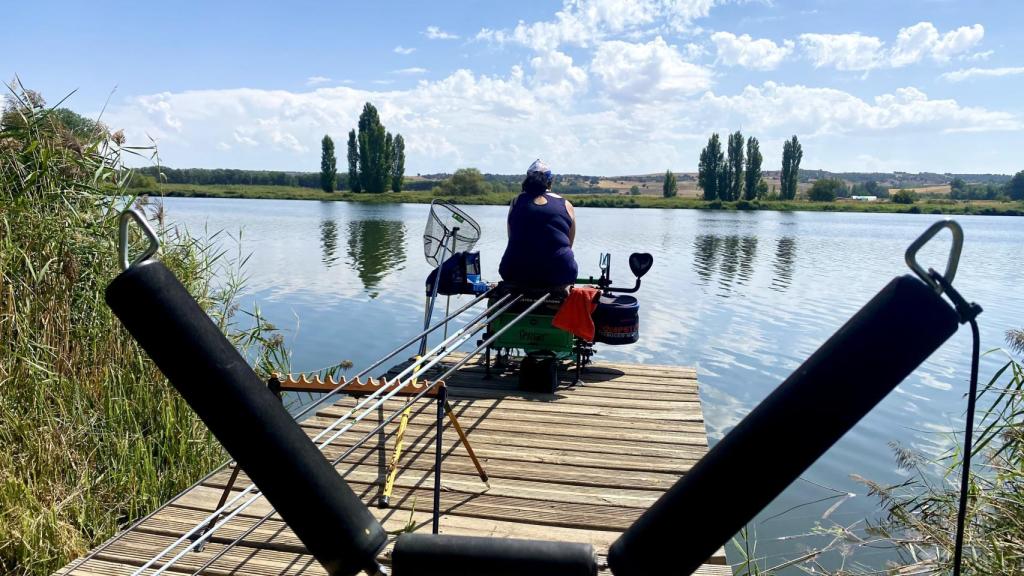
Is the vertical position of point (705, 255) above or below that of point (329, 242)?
below

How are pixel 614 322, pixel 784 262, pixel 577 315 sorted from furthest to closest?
pixel 784 262 < pixel 614 322 < pixel 577 315

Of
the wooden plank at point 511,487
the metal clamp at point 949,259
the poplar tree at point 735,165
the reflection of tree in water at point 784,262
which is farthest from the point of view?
the poplar tree at point 735,165

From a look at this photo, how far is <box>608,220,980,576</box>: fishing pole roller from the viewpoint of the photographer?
124 centimetres

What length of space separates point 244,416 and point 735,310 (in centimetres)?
1485

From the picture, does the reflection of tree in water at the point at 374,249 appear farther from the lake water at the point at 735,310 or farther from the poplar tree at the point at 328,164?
the poplar tree at the point at 328,164

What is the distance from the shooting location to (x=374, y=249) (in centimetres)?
2420

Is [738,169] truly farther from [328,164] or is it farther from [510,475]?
[510,475]

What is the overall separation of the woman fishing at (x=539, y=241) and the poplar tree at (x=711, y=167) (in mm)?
74724

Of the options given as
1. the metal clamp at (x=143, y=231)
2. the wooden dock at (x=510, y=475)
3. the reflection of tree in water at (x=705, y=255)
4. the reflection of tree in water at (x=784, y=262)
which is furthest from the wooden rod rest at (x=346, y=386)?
the reflection of tree in water at (x=705, y=255)

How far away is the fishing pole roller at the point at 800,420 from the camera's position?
1.24 meters

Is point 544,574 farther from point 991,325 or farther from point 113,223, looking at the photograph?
point 991,325

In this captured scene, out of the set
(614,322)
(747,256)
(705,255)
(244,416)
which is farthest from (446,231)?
(747,256)

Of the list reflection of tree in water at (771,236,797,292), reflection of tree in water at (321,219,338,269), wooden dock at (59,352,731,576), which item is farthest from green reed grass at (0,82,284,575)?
reflection of tree in water at (771,236,797,292)

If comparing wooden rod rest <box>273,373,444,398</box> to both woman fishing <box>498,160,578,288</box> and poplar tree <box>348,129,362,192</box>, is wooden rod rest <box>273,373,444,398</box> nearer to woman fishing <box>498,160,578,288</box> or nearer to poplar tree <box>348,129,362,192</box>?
woman fishing <box>498,160,578,288</box>
